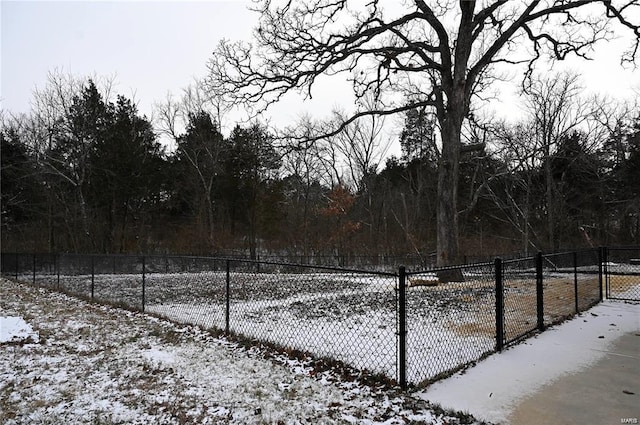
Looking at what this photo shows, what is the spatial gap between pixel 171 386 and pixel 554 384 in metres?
3.87

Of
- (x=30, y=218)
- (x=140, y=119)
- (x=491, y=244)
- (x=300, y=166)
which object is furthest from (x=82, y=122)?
(x=491, y=244)

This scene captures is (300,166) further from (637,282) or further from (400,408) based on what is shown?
(400,408)

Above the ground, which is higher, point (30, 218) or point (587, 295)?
point (30, 218)

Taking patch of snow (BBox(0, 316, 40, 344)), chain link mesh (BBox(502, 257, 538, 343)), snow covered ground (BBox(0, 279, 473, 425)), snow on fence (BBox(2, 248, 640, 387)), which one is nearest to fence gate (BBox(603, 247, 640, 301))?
snow on fence (BBox(2, 248, 640, 387))

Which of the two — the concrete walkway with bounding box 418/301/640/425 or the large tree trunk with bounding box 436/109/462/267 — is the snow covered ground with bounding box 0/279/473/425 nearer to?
the concrete walkway with bounding box 418/301/640/425

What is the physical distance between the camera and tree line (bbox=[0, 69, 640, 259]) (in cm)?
2628

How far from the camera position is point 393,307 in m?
8.23

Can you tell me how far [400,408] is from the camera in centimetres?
358

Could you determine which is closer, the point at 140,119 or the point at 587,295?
the point at 587,295

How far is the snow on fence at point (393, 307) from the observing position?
498 cm

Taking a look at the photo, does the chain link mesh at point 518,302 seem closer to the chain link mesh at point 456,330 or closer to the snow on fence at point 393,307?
the snow on fence at point 393,307

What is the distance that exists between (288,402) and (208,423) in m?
0.74

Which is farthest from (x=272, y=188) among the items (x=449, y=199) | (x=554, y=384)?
(x=554, y=384)

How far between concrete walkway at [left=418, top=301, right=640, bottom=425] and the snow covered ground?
41 cm
